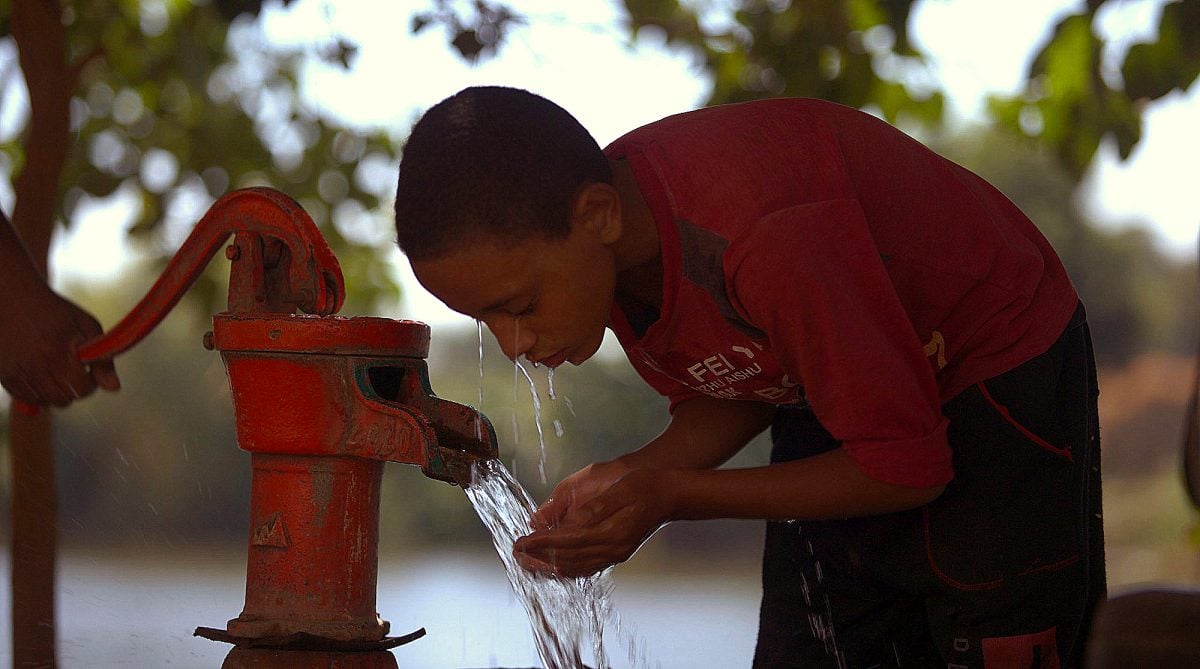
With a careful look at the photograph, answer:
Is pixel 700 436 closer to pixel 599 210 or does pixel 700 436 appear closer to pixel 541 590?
pixel 541 590

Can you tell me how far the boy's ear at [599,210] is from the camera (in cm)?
144

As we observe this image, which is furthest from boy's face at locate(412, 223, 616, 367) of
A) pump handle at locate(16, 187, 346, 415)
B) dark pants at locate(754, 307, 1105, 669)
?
dark pants at locate(754, 307, 1105, 669)

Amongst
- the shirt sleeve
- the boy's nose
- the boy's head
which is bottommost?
the shirt sleeve

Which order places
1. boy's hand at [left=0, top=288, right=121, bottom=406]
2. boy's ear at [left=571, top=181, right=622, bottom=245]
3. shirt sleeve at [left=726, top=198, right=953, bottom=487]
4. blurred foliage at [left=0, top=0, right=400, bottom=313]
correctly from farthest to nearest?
blurred foliage at [left=0, top=0, right=400, bottom=313] < boy's hand at [left=0, top=288, right=121, bottom=406] < boy's ear at [left=571, top=181, right=622, bottom=245] < shirt sleeve at [left=726, top=198, right=953, bottom=487]

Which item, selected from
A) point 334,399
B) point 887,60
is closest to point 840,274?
point 334,399

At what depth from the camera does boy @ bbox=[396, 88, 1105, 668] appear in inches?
53.6

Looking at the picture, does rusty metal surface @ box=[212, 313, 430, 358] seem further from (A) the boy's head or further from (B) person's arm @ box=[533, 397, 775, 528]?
(B) person's arm @ box=[533, 397, 775, 528]

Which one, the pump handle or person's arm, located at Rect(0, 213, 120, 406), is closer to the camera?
the pump handle

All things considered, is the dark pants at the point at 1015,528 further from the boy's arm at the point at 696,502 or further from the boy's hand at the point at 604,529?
the boy's hand at the point at 604,529

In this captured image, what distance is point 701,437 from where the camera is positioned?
72.8 inches

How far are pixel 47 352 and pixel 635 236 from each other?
0.86 meters

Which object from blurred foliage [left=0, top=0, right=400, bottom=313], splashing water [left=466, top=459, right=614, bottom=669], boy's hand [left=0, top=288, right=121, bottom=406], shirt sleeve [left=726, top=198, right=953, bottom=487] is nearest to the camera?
shirt sleeve [left=726, top=198, right=953, bottom=487]

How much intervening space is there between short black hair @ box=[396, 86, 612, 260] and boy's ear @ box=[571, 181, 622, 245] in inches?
0.5

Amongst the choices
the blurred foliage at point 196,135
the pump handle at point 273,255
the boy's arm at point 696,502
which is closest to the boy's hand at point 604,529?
the boy's arm at point 696,502
